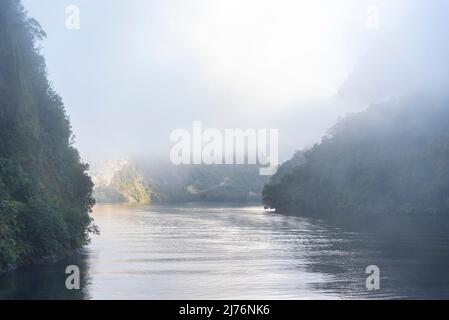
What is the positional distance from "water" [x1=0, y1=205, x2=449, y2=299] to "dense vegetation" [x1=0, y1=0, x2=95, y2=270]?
11.3 feet

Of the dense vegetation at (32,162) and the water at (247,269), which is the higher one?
the dense vegetation at (32,162)

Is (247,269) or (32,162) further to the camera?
(32,162)

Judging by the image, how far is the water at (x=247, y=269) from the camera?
176 ft

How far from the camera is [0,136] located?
72438 millimetres

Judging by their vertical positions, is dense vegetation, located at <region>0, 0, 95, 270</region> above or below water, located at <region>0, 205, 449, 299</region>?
above

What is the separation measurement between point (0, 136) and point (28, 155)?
5577mm

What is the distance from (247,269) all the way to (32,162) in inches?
1256

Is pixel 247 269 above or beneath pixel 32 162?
beneath

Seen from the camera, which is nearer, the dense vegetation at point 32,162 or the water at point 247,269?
the water at point 247,269

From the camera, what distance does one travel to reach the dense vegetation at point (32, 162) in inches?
2621

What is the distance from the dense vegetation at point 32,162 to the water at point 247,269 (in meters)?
3.43

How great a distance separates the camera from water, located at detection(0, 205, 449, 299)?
5375 centimetres

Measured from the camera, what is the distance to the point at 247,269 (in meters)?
69.8
